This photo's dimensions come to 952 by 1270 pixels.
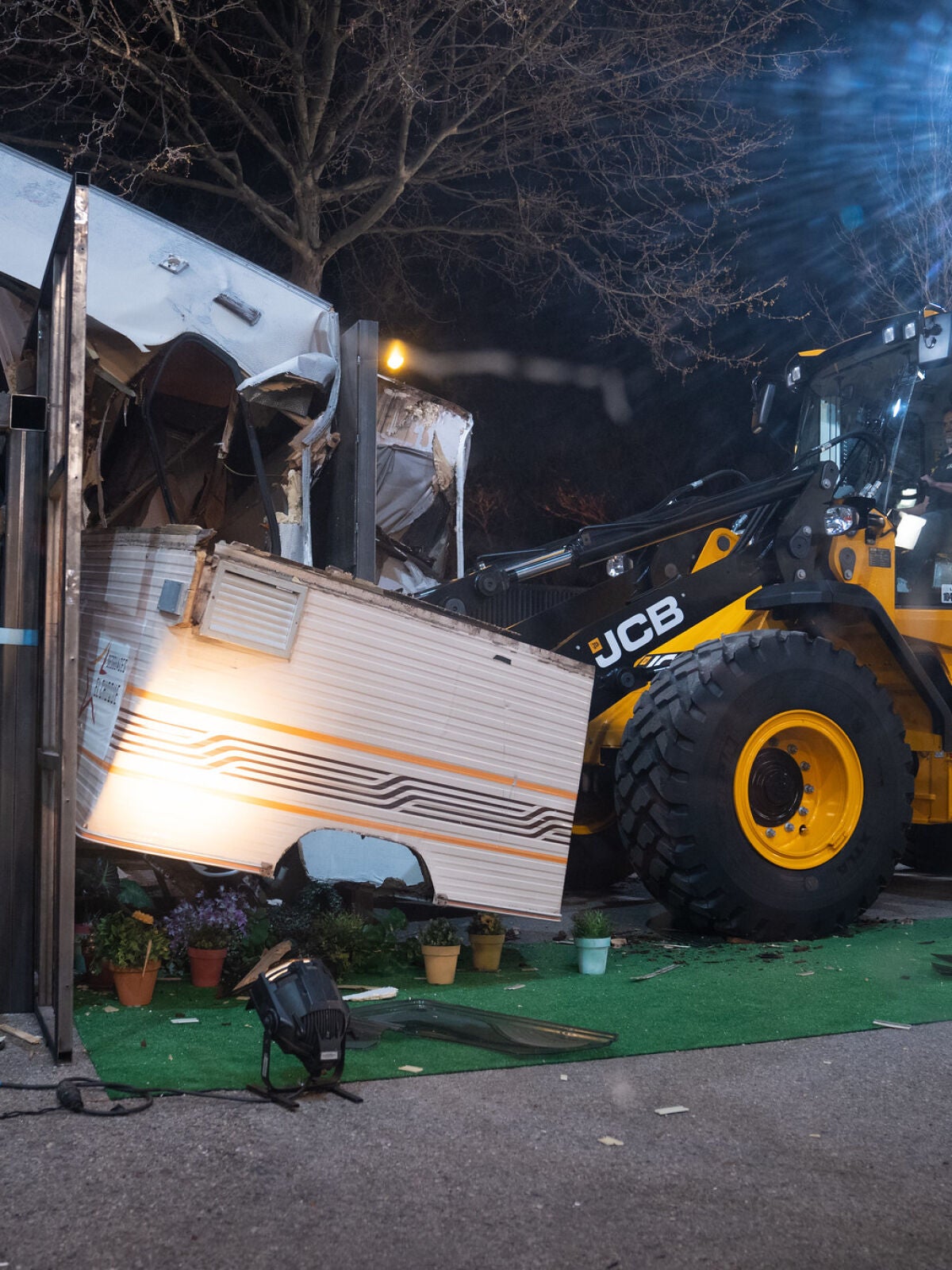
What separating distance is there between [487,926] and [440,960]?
421mm

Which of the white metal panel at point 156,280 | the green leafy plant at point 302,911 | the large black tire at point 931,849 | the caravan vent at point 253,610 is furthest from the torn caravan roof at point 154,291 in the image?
the large black tire at point 931,849

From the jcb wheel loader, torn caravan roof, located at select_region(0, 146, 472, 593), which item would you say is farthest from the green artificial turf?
torn caravan roof, located at select_region(0, 146, 472, 593)

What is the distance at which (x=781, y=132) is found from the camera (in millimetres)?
14828

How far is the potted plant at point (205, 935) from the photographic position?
5430 mm

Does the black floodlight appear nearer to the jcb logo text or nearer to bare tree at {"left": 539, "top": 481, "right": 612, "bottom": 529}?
the jcb logo text

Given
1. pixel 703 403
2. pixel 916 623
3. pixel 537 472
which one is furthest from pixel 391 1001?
pixel 703 403

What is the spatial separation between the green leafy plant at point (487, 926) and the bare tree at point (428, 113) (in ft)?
29.1

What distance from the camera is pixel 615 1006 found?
17.1 feet

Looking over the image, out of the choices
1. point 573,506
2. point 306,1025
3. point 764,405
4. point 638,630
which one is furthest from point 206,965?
point 573,506

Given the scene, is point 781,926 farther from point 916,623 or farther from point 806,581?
point 916,623

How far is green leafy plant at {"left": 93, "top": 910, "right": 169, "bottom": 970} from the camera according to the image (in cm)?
510

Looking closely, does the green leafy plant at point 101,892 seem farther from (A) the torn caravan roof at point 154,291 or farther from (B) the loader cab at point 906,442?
(B) the loader cab at point 906,442

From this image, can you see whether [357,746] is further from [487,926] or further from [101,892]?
[101,892]

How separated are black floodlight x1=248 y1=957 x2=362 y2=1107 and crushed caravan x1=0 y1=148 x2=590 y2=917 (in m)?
1.25
